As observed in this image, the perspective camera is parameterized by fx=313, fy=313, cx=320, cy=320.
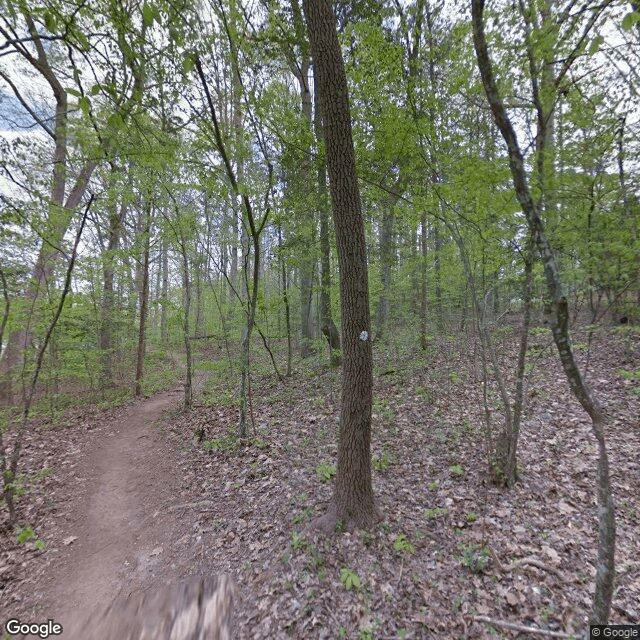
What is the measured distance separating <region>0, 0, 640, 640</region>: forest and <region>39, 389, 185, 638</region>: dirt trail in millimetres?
36

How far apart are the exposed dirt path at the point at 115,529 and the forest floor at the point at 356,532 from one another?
0.08ft

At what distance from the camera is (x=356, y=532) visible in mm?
3441

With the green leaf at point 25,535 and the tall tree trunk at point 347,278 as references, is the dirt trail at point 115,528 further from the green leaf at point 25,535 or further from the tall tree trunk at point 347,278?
the tall tree trunk at point 347,278

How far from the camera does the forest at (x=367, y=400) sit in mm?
2768

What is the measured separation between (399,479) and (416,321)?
6.16 m

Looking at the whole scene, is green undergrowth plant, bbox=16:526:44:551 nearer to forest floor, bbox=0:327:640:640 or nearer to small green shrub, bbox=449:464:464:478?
forest floor, bbox=0:327:640:640

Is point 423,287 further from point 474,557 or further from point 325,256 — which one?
point 474,557

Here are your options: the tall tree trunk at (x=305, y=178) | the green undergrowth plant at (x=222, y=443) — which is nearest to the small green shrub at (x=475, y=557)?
the green undergrowth plant at (x=222, y=443)

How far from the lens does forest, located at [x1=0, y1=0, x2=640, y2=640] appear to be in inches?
109

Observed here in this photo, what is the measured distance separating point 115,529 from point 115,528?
0.08 feet

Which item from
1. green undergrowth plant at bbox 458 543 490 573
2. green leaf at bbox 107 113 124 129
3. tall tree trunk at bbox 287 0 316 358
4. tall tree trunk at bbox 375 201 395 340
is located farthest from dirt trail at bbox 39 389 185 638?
tall tree trunk at bbox 375 201 395 340

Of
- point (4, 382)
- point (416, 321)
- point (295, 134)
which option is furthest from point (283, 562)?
point (4, 382)

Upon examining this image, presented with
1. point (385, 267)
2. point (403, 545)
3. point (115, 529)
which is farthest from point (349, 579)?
point (385, 267)

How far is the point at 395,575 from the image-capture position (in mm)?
Result: 3029
